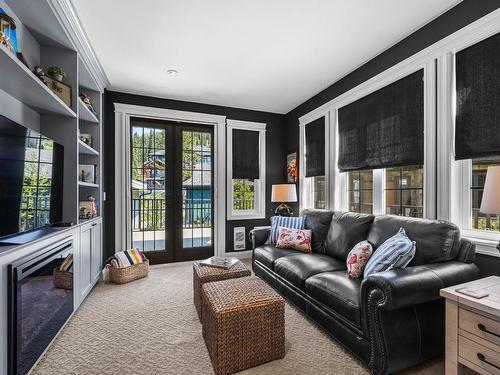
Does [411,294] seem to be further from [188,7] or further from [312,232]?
[188,7]

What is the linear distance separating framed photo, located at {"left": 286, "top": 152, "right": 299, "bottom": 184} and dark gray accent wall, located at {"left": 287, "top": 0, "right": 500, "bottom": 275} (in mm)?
1087

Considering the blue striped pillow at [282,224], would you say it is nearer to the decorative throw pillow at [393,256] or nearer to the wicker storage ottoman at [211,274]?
the wicker storage ottoman at [211,274]

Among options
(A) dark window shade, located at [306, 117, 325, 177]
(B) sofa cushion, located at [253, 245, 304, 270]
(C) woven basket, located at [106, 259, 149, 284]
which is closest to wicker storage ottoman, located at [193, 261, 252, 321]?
→ (B) sofa cushion, located at [253, 245, 304, 270]

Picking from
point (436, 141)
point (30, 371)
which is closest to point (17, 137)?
point (30, 371)

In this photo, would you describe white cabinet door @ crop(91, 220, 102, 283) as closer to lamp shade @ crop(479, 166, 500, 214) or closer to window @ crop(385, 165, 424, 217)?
window @ crop(385, 165, 424, 217)

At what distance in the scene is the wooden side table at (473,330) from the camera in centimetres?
125

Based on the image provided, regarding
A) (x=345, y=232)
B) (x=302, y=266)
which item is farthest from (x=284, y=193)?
(x=302, y=266)

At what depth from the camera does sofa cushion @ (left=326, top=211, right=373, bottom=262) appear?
8.33 feet

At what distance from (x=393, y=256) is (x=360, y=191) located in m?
1.53

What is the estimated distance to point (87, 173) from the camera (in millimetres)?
3162

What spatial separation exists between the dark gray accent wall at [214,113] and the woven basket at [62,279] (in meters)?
1.57

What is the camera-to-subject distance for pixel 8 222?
58.9 inches

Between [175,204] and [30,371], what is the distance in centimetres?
269

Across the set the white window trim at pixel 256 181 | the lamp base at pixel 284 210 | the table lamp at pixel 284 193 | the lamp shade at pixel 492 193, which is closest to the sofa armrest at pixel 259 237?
the table lamp at pixel 284 193
